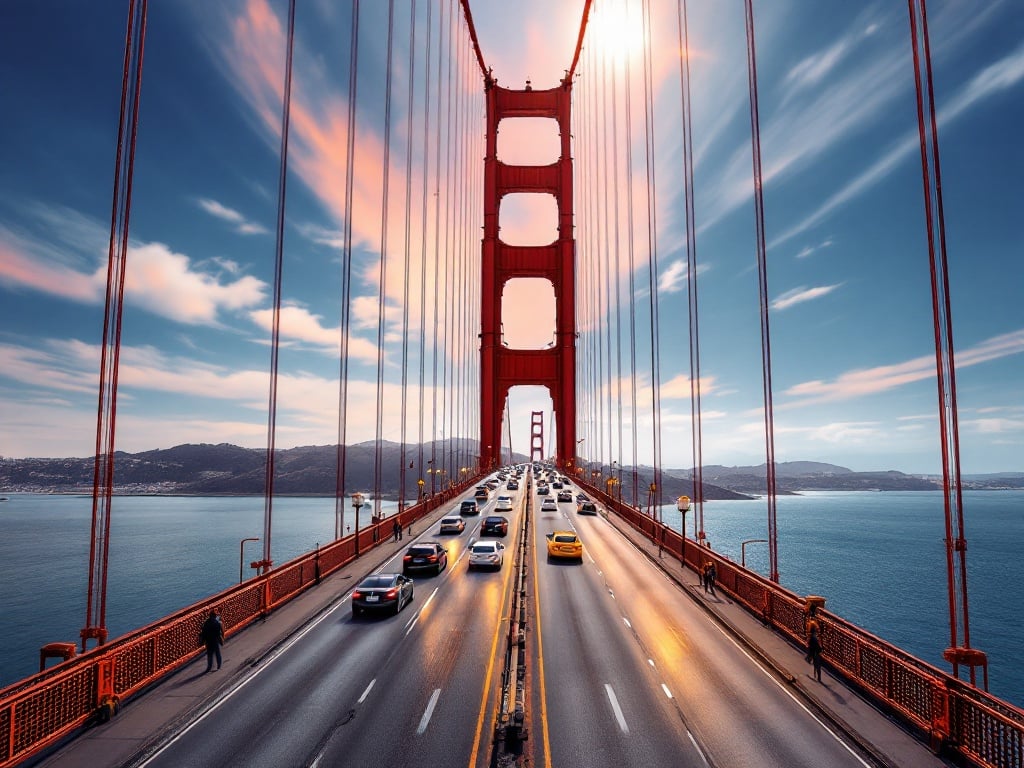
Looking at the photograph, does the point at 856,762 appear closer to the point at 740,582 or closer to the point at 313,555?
the point at 740,582

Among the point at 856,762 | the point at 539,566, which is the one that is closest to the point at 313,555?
the point at 539,566

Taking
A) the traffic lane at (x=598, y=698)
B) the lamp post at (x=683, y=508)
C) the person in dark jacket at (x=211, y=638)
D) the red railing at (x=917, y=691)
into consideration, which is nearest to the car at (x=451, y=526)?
the lamp post at (x=683, y=508)

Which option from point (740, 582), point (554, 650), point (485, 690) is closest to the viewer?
point (485, 690)

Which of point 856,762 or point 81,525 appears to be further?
point 81,525

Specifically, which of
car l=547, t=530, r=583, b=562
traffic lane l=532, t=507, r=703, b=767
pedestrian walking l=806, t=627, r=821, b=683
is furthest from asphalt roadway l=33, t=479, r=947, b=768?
car l=547, t=530, r=583, b=562

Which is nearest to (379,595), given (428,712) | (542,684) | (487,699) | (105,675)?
(542,684)

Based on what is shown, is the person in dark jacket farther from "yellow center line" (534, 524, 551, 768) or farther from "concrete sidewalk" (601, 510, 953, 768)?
"concrete sidewalk" (601, 510, 953, 768)

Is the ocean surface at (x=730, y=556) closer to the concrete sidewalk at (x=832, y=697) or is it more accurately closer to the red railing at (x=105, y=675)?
the concrete sidewalk at (x=832, y=697)

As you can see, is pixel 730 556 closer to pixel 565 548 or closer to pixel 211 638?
pixel 565 548
